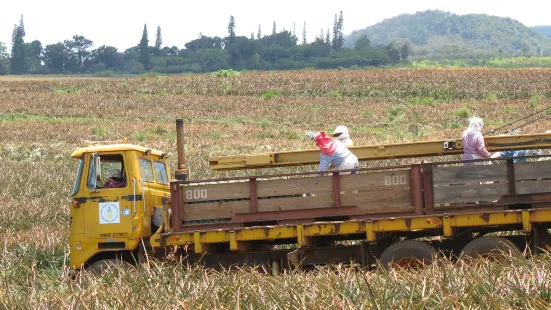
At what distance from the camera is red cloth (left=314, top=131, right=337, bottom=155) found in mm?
12578

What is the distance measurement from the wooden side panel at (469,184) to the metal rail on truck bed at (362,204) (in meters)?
0.01

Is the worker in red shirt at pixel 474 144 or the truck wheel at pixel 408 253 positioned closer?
the truck wheel at pixel 408 253

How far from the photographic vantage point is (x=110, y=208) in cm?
1279

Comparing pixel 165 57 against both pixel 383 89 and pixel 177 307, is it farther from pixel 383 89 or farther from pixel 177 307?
pixel 177 307

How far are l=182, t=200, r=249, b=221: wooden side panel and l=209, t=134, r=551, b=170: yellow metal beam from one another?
1304mm

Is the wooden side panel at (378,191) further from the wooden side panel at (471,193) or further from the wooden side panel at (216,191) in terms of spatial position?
the wooden side panel at (216,191)

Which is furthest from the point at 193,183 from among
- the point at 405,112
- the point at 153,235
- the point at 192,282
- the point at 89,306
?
the point at 405,112

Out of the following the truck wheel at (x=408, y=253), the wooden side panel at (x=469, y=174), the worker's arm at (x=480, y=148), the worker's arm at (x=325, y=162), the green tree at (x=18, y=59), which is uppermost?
the green tree at (x=18, y=59)

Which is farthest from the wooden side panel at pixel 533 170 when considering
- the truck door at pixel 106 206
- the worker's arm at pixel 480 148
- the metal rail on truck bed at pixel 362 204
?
the truck door at pixel 106 206

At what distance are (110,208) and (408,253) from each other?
4268 millimetres

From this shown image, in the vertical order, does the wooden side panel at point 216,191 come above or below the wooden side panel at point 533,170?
below

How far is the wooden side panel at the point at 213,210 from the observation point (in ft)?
39.9

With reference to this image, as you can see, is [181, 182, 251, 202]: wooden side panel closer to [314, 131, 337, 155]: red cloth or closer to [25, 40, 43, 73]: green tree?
[314, 131, 337, 155]: red cloth

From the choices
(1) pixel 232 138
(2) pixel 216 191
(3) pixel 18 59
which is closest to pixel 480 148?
(2) pixel 216 191
